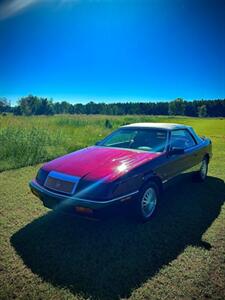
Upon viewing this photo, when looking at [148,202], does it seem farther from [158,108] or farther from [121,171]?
[158,108]

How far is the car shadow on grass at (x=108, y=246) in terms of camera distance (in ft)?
8.46

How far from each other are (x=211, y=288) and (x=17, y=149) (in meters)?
7.61

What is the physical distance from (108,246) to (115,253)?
0.58ft

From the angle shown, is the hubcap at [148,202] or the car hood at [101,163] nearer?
the car hood at [101,163]

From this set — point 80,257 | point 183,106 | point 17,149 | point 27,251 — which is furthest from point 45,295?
point 183,106

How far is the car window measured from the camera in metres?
4.63

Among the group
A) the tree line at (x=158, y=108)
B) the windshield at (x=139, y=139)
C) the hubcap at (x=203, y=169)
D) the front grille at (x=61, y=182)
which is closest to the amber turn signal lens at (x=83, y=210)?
the front grille at (x=61, y=182)

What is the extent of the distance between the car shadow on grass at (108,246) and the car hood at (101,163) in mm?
581

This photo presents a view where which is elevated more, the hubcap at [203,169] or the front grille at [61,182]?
the front grille at [61,182]

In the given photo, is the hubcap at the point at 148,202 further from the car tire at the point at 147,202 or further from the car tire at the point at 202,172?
the car tire at the point at 202,172

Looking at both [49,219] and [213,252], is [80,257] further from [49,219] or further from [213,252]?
[213,252]

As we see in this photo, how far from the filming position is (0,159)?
25.7ft

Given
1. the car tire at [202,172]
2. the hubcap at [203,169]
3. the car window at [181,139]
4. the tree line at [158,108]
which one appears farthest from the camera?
the tree line at [158,108]

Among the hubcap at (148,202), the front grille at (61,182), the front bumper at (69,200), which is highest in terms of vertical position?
the front grille at (61,182)
